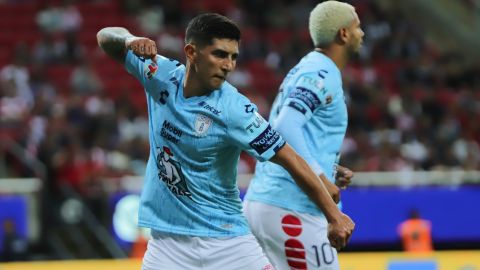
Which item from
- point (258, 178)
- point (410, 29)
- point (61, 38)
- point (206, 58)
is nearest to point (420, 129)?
point (410, 29)

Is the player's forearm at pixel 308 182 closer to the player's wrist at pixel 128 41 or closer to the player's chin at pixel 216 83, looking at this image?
the player's chin at pixel 216 83

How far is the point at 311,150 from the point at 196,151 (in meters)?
0.99

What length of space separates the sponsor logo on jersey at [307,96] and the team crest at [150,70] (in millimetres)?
852

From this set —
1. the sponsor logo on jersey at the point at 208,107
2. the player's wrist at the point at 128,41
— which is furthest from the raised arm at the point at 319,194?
the player's wrist at the point at 128,41

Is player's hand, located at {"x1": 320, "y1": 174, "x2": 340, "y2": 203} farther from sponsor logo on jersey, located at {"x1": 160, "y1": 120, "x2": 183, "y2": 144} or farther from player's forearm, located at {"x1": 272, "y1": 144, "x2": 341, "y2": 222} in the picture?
sponsor logo on jersey, located at {"x1": 160, "y1": 120, "x2": 183, "y2": 144}

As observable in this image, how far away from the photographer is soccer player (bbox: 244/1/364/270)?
5926 mm

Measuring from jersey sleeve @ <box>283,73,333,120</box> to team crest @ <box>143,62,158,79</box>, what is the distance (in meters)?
0.82

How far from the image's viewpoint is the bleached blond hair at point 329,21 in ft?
20.4

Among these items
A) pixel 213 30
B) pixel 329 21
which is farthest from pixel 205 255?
pixel 329 21

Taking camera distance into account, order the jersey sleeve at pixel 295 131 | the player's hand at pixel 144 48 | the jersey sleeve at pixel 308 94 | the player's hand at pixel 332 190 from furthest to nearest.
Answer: the jersey sleeve at pixel 308 94 < the jersey sleeve at pixel 295 131 < the player's hand at pixel 332 190 < the player's hand at pixel 144 48


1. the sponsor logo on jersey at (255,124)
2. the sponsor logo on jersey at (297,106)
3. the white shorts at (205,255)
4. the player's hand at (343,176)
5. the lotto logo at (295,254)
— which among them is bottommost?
the white shorts at (205,255)

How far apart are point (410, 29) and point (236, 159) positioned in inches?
667

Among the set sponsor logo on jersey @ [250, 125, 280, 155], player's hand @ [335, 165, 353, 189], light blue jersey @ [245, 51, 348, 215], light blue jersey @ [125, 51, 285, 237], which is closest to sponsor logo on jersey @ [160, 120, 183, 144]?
light blue jersey @ [125, 51, 285, 237]

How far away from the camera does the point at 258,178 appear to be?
6250 mm
